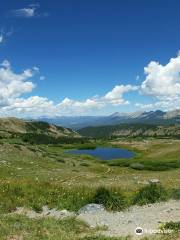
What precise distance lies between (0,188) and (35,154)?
1987 inches

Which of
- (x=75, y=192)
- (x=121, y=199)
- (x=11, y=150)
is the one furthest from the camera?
(x=11, y=150)

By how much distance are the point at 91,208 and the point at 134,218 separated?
3.46 m

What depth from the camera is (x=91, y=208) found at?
23.7 m

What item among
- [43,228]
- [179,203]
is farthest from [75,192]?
[43,228]

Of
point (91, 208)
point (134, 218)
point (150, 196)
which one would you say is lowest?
point (134, 218)

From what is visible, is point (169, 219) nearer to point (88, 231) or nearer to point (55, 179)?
point (88, 231)

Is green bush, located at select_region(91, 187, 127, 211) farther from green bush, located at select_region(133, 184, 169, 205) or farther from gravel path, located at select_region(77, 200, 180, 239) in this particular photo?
green bush, located at select_region(133, 184, 169, 205)

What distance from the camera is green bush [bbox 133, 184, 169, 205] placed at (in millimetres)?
25017

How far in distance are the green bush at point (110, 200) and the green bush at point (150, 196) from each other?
3.21ft

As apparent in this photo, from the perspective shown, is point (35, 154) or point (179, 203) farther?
point (35, 154)

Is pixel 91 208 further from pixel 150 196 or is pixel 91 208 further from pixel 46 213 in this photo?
pixel 150 196

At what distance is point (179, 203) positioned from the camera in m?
24.2
